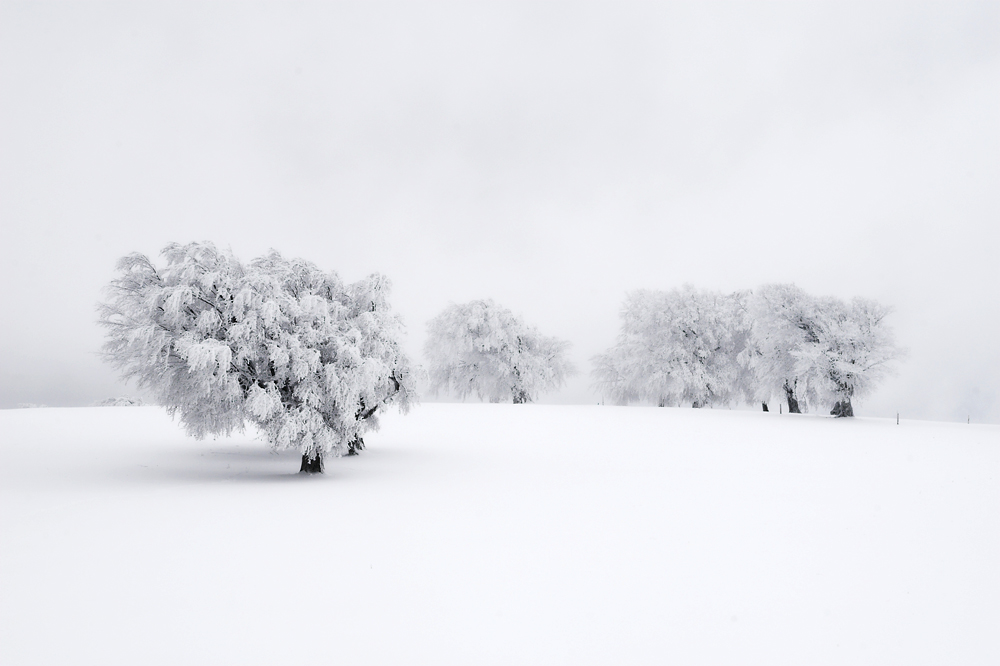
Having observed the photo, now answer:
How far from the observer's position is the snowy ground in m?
5.51

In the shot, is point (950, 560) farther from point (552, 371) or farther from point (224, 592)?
point (552, 371)

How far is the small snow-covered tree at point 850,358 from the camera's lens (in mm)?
32562

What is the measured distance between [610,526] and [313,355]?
362 inches

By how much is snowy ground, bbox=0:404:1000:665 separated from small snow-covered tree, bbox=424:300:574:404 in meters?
27.7

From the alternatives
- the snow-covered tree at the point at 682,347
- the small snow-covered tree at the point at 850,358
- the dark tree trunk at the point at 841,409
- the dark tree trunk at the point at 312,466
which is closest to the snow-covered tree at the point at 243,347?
the dark tree trunk at the point at 312,466

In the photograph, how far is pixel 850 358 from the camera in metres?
32.8

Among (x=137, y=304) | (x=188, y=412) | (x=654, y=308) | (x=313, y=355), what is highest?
(x=654, y=308)

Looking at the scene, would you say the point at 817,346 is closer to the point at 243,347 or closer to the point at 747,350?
the point at 747,350

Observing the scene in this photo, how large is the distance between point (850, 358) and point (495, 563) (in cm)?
3313

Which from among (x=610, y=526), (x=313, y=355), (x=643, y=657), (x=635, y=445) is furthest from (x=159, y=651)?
(x=635, y=445)

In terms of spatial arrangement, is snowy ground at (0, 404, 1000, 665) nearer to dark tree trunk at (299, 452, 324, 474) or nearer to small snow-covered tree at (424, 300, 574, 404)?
dark tree trunk at (299, 452, 324, 474)

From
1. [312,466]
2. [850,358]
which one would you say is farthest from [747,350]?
[312,466]

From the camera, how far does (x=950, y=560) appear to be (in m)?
8.33

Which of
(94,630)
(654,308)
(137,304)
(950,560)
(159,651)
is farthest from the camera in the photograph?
(654,308)
